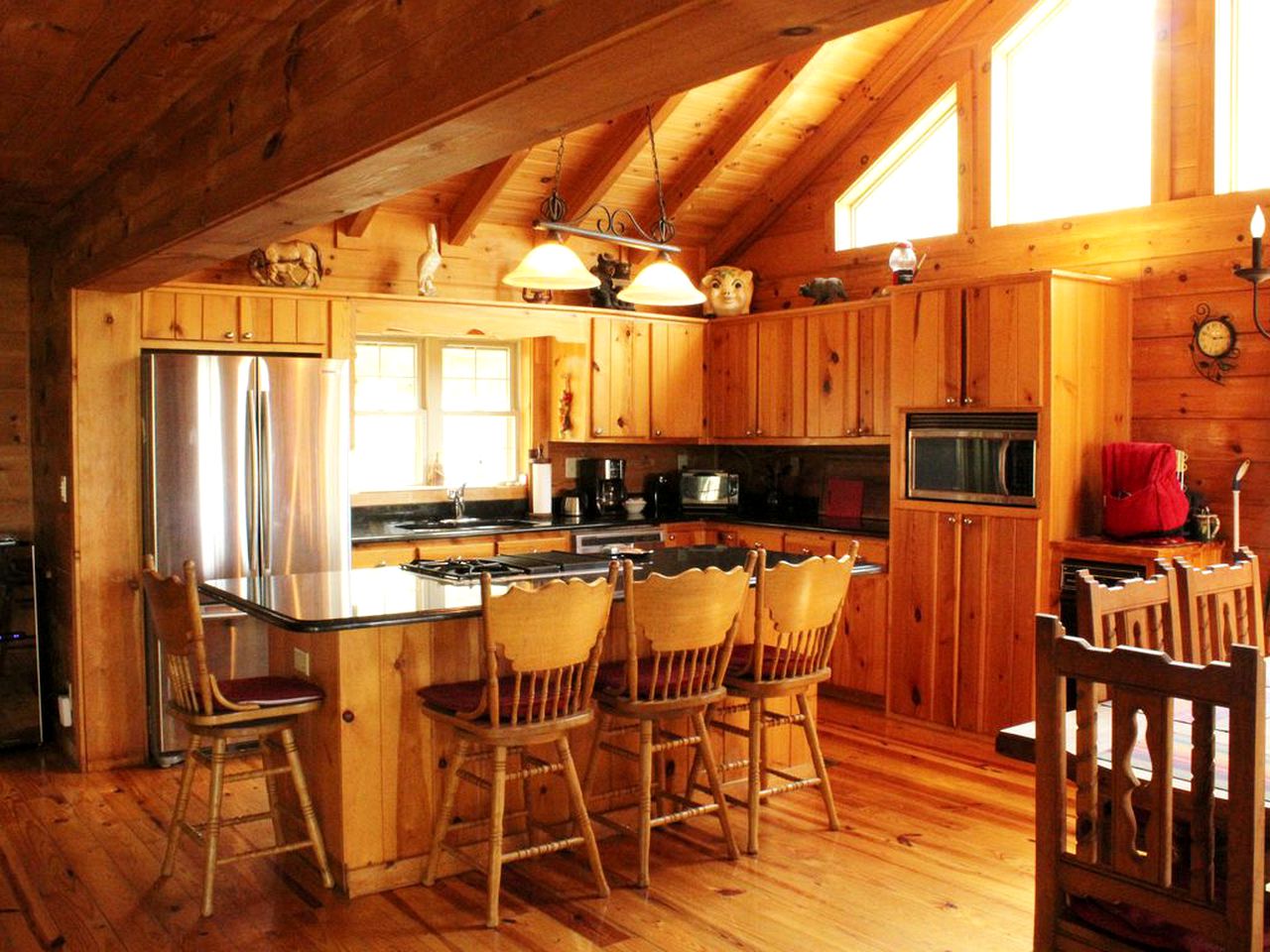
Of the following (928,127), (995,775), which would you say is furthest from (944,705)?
(928,127)

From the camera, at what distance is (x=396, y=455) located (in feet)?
20.7

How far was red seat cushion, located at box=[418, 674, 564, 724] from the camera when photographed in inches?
132

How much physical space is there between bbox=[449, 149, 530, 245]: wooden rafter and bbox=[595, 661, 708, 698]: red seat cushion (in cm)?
283

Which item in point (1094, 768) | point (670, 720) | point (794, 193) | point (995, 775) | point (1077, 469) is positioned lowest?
point (995, 775)

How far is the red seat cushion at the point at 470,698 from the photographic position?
335 cm

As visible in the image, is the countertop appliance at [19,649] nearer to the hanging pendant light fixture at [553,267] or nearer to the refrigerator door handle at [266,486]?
the refrigerator door handle at [266,486]

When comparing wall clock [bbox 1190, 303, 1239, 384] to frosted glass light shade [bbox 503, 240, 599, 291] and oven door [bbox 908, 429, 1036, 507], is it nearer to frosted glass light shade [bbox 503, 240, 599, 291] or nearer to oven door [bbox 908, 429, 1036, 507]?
oven door [bbox 908, 429, 1036, 507]

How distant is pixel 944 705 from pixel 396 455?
121 inches

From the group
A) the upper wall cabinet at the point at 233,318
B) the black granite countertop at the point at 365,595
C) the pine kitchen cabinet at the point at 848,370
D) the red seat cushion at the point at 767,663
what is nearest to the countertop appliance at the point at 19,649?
the upper wall cabinet at the point at 233,318

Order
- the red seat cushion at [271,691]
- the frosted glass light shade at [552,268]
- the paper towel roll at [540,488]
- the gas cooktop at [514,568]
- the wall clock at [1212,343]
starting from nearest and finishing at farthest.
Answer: the red seat cushion at [271,691]
the gas cooktop at [514,568]
the frosted glass light shade at [552,268]
the wall clock at [1212,343]
the paper towel roll at [540,488]

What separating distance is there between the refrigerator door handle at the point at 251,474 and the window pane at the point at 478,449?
1.55m

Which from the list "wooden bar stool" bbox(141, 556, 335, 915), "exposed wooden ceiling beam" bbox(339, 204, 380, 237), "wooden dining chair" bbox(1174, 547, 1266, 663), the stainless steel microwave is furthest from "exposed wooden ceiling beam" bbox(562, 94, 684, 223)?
"wooden dining chair" bbox(1174, 547, 1266, 663)

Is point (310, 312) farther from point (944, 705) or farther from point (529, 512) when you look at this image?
point (944, 705)

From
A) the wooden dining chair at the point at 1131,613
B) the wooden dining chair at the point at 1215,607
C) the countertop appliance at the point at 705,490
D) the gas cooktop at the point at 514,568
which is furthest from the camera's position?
the countertop appliance at the point at 705,490
